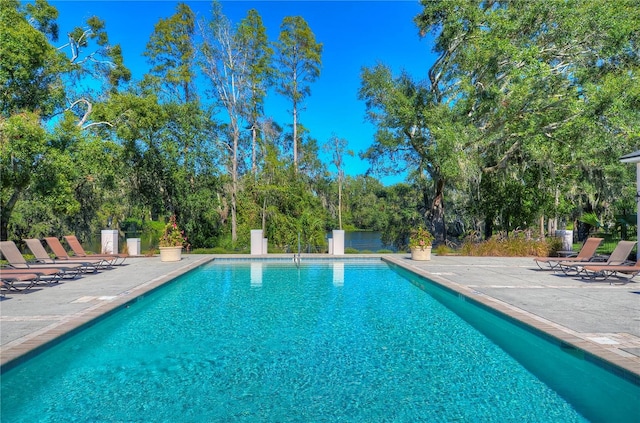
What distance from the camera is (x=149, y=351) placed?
4.72m

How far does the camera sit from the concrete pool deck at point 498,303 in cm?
411

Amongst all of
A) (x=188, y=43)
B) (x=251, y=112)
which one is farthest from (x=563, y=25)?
(x=188, y=43)

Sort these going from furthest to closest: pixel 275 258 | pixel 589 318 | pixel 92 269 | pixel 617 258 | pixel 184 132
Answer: pixel 184 132 < pixel 275 258 < pixel 92 269 < pixel 617 258 < pixel 589 318

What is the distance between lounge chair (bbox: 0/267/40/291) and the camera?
6.81 m

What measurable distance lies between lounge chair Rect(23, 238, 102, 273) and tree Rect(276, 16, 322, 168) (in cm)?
1452

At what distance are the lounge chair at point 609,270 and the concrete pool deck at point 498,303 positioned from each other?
0.24 meters

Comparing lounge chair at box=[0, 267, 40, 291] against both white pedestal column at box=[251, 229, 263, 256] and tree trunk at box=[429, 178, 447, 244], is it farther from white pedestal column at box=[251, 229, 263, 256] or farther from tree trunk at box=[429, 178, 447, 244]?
tree trunk at box=[429, 178, 447, 244]

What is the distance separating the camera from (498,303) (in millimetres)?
5973

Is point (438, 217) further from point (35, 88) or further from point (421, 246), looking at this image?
point (35, 88)

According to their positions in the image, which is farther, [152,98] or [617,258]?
[152,98]

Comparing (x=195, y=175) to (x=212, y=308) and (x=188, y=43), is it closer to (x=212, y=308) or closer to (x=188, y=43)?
(x=188, y=43)

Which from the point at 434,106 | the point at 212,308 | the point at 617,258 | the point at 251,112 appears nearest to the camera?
the point at 212,308

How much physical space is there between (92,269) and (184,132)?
10.1 m

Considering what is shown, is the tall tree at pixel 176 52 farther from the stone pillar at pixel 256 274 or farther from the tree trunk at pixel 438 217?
the tree trunk at pixel 438 217
